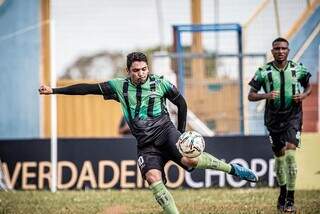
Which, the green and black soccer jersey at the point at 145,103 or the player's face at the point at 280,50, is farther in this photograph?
the player's face at the point at 280,50

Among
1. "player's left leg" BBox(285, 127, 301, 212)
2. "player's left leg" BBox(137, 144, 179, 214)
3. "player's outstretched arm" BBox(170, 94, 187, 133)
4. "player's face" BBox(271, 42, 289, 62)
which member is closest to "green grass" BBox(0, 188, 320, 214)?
"player's left leg" BBox(285, 127, 301, 212)

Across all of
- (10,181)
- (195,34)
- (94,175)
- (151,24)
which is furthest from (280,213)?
(151,24)

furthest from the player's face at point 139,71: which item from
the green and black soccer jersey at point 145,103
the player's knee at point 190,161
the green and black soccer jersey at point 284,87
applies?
the green and black soccer jersey at point 284,87

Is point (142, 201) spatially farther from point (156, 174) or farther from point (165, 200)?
point (165, 200)

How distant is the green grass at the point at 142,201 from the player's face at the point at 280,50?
204cm

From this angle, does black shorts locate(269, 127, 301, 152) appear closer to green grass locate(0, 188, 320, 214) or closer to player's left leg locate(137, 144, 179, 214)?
green grass locate(0, 188, 320, 214)

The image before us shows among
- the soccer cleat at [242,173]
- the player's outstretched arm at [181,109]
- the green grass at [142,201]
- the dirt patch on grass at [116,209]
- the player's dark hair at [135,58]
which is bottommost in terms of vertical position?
the dirt patch on grass at [116,209]

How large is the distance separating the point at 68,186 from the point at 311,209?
553 cm

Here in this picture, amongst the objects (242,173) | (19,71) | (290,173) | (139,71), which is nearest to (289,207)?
(290,173)

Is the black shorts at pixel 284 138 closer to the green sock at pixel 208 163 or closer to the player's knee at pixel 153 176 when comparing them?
the green sock at pixel 208 163

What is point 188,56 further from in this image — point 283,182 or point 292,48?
point 283,182

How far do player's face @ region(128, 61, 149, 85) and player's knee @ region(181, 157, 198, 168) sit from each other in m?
1.05

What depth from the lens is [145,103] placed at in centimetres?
1065

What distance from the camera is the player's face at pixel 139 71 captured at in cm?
1046
